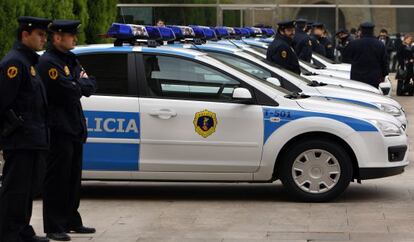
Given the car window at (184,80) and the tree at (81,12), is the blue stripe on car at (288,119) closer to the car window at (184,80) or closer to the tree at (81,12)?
the car window at (184,80)

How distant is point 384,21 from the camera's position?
33.5 meters

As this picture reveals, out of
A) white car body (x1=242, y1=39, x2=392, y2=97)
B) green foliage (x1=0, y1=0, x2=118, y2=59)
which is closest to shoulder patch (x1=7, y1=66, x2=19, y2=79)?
green foliage (x1=0, y1=0, x2=118, y2=59)

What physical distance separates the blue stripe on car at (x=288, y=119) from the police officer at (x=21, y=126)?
277cm

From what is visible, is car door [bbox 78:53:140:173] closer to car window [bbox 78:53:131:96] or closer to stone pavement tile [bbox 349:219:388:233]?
car window [bbox 78:53:131:96]

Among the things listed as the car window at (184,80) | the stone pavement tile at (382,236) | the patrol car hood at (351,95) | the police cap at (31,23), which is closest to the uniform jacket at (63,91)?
the police cap at (31,23)

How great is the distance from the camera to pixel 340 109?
9234 millimetres

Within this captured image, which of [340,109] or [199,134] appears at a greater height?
[340,109]

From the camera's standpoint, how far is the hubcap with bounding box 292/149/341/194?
9.07 m

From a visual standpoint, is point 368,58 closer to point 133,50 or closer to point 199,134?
point 133,50

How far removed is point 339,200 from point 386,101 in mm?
3422

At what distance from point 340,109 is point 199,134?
4.53 feet

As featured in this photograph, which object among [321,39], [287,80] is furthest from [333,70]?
[287,80]

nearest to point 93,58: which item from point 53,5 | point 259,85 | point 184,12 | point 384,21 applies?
point 259,85

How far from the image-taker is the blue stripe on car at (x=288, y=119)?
8992 millimetres
